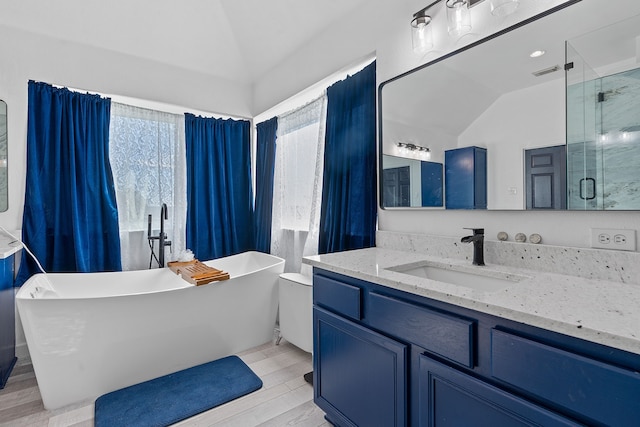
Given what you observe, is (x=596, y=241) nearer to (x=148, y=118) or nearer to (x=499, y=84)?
(x=499, y=84)

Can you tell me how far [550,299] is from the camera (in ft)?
3.15

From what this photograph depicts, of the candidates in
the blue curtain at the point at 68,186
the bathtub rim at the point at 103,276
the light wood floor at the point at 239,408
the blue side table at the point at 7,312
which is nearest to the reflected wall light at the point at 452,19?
the bathtub rim at the point at 103,276

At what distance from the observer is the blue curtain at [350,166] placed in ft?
7.23

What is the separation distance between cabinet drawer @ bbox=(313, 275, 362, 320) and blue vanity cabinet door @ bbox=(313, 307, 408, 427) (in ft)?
0.14

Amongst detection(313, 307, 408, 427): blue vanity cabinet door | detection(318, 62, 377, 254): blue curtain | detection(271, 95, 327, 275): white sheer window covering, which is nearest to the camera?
detection(313, 307, 408, 427): blue vanity cabinet door

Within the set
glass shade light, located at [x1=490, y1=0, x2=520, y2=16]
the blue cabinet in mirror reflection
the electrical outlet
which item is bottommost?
the electrical outlet

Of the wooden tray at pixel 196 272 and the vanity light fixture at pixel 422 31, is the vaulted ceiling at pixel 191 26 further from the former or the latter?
the wooden tray at pixel 196 272

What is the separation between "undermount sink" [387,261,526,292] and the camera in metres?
1.34

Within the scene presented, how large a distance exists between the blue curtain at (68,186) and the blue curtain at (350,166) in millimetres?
1977

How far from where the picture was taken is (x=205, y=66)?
10.8 feet

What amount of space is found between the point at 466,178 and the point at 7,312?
10.6 feet

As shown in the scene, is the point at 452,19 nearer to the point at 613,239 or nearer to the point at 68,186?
the point at 613,239

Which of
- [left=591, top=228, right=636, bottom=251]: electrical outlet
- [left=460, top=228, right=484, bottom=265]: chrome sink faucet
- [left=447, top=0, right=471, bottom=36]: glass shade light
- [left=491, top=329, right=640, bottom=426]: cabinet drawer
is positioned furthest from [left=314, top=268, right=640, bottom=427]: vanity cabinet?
[left=447, top=0, right=471, bottom=36]: glass shade light

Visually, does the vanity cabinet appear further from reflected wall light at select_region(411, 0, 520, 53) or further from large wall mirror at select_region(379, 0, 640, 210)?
reflected wall light at select_region(411, 0, 520, 53)
